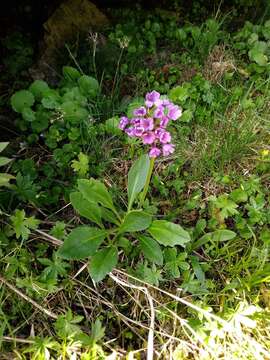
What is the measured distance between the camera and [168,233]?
1.79 meters

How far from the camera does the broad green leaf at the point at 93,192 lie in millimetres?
1813

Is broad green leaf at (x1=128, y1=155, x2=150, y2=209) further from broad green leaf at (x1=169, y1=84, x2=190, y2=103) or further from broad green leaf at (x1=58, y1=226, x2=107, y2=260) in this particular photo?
broad green leaf at (x1=169, y1=84, x2=190, y2=103)

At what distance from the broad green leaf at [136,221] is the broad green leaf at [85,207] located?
12 cm

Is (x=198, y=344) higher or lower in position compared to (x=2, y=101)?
lower

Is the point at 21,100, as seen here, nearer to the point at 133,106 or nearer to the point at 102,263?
the point at 133,106

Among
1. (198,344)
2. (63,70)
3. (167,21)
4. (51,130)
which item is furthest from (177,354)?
(167,21)

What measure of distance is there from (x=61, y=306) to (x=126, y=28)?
1.63m

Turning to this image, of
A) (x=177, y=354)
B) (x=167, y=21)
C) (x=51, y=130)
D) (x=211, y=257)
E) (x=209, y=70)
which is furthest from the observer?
(x=167, y=21)

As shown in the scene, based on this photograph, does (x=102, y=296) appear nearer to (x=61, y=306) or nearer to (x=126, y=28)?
(x=61, y=306)

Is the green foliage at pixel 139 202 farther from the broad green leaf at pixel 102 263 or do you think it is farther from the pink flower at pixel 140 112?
the pink flower at pixel 140 112

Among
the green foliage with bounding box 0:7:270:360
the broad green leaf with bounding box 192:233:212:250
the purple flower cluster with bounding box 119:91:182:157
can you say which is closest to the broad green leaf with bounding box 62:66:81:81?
the green foliage with bounding box 0:7:270:360

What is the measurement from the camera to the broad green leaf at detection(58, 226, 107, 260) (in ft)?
5.59

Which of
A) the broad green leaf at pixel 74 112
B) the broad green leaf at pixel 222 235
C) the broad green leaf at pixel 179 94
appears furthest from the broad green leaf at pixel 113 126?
the broad green leaf at pixel 222 235

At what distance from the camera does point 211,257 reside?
2.01 metres
